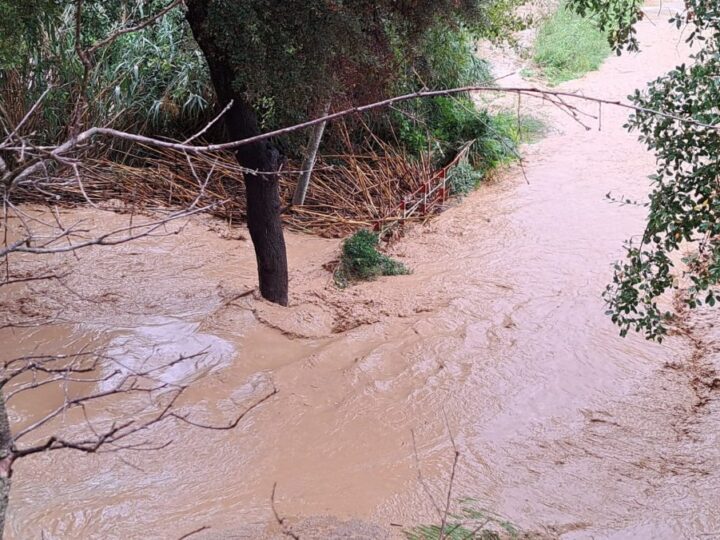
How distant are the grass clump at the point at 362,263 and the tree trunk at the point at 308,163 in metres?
0.86

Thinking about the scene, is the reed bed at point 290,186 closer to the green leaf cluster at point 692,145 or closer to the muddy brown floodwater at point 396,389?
the muddy brown floodwater at point 396,389

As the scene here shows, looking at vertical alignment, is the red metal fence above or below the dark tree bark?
below

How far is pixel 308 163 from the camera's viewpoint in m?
8.02

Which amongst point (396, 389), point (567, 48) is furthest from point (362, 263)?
point (567, 48)

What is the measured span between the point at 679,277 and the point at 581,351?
6.47 ft

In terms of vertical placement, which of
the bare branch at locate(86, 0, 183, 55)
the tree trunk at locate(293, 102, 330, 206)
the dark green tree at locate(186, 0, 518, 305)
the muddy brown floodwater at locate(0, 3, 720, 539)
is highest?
the bare branch at locate(86, 0, 183, 55)

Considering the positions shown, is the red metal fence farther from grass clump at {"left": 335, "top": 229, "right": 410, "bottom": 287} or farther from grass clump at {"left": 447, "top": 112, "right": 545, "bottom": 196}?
grass clump at {"left": 335, "top": 229, "right": 410, "bottom": 287}

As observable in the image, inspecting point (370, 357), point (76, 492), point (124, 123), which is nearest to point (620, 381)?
point (370, 357)

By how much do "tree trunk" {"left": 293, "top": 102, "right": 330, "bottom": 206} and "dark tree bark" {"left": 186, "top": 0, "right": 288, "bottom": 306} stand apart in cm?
147

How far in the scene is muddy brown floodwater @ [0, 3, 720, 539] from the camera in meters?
4.04

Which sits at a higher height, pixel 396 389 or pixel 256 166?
pixel 256 166

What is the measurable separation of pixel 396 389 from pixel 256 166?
1998 mm

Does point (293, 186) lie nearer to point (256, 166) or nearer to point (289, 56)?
point (256, 166)

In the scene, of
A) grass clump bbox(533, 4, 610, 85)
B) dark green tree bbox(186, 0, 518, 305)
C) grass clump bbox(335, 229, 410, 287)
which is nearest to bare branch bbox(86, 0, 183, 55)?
dark green tree bbox(186, 0, 518, 305)
